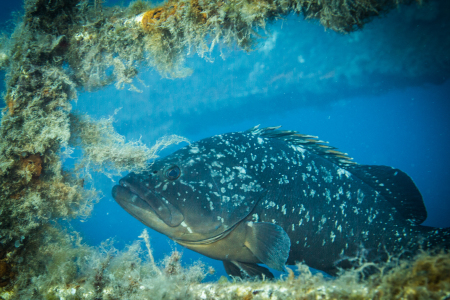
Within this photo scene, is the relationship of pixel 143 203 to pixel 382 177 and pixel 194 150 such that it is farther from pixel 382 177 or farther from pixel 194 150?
pixel 382 177

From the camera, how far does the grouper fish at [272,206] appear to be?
2592 mm

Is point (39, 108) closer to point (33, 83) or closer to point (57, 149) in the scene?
point (33, 83)

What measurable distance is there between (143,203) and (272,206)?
1.74m

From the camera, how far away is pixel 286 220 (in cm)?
Result: 288

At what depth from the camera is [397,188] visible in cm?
322

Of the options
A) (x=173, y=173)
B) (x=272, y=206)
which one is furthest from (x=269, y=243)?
(x=173, y=173)

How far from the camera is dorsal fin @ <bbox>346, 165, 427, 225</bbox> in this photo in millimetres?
3090

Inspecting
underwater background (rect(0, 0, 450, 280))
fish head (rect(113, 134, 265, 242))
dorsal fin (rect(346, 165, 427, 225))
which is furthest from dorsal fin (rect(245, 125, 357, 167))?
underwater background (rect(0, 0, 450, 280))

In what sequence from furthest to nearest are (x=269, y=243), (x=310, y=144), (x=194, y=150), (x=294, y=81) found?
(x=294, y=81)
(x=310, y=144)
(x=194, y=150)
(x=269, y=243)

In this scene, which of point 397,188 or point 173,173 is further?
point 397,188

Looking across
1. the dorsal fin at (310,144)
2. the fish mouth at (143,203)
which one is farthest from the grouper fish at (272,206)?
the dorsal fin at (310,144)

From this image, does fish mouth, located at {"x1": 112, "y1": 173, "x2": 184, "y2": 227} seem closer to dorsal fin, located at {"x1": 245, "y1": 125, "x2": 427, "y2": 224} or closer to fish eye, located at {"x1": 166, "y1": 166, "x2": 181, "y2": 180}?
fish eye, located at {"x1": 166, "y1": 166, "x2": 181, "y2": 180}

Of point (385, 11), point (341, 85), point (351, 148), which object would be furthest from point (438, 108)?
point (385, 11)

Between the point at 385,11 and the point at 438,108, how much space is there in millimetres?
45059
